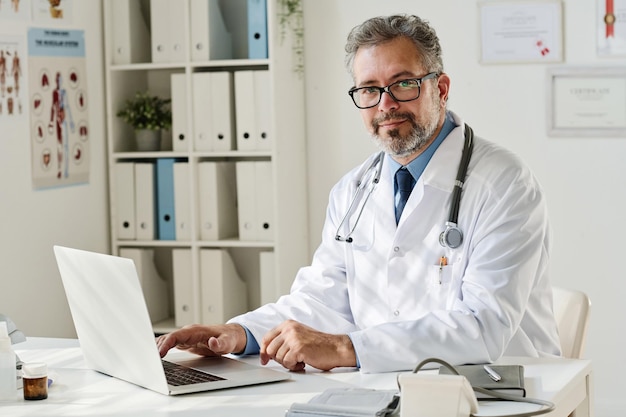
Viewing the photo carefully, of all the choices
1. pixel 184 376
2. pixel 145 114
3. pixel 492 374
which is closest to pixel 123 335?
pixel 184 376

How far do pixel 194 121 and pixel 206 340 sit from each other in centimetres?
205

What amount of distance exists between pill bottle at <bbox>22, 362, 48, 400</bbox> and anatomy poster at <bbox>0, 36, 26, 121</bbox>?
1828 millimetres

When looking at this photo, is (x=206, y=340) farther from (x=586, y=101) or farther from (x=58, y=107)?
(x=586, y=101)

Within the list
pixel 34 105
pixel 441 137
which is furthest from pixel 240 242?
pixel 441 137

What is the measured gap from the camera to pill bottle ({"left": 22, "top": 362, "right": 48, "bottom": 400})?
6.10 feet

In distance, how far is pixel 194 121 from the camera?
406 cm

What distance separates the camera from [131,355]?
6.13ft

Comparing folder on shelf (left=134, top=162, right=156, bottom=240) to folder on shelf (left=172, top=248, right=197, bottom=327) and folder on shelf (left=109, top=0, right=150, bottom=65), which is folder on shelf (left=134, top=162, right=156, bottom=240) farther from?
folder on shelf (left=109, top=0, right=150, bottom=65)

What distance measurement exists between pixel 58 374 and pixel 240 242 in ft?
6.59

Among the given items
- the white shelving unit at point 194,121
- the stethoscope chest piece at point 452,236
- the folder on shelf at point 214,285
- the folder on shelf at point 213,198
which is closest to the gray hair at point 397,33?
the stethoscope chest piece at point 452,236

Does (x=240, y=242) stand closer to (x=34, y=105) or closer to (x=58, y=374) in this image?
(x=34, y=105)

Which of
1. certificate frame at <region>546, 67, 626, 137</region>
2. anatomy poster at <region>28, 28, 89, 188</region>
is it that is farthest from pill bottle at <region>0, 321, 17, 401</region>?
certificate frame at <region>546, 67, 626, 137</region>

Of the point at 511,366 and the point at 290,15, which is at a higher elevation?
the point at 290,15

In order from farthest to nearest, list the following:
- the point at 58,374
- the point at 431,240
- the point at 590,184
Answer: the point at 590,184 → the point at 431,240 → the point at 58,374
